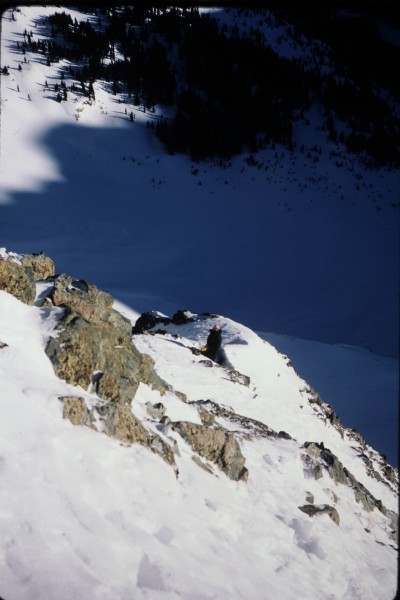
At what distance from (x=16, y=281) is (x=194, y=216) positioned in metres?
20.2

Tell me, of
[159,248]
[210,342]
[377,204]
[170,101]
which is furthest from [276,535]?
[170,101]

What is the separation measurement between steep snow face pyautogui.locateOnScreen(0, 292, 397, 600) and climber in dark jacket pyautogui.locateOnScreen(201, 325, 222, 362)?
485 centimetres

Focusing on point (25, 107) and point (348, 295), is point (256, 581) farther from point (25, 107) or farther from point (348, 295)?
point (25, 107)

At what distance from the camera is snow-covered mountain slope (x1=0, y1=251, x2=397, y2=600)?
300 cm

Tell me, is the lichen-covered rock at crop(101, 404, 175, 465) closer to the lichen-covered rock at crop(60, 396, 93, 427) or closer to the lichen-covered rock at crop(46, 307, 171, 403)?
the lichen-covered rock at crop(60, 396, 93, 427)

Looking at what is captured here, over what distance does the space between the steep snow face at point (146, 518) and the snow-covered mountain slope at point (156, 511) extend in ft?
0.04

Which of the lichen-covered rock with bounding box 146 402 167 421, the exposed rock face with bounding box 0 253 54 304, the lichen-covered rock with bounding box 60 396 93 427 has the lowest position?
the lichen-covered rock with bounding box 146 402 167 421

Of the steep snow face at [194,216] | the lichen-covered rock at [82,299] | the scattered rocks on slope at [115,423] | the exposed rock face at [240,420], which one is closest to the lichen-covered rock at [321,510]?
the exposed rock face at [240,420]

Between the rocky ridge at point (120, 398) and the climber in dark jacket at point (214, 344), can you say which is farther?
the climber in dark jacket at point (214, 344)

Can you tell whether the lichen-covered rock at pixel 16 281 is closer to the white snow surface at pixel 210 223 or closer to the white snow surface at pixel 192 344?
the white snow surface at pixel 192 344

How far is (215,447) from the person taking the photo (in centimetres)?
591

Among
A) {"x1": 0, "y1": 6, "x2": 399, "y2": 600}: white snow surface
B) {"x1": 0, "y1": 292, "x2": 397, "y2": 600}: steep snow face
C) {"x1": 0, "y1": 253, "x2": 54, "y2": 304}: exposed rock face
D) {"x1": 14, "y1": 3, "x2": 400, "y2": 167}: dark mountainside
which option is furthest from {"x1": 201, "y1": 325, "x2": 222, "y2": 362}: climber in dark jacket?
{"x1": 14, "y1": 3, "x2": 400, "y2": 167}: dark mountainside

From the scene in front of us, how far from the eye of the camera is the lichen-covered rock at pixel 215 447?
576 cm

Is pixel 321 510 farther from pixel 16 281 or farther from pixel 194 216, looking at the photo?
pixel 194 216
